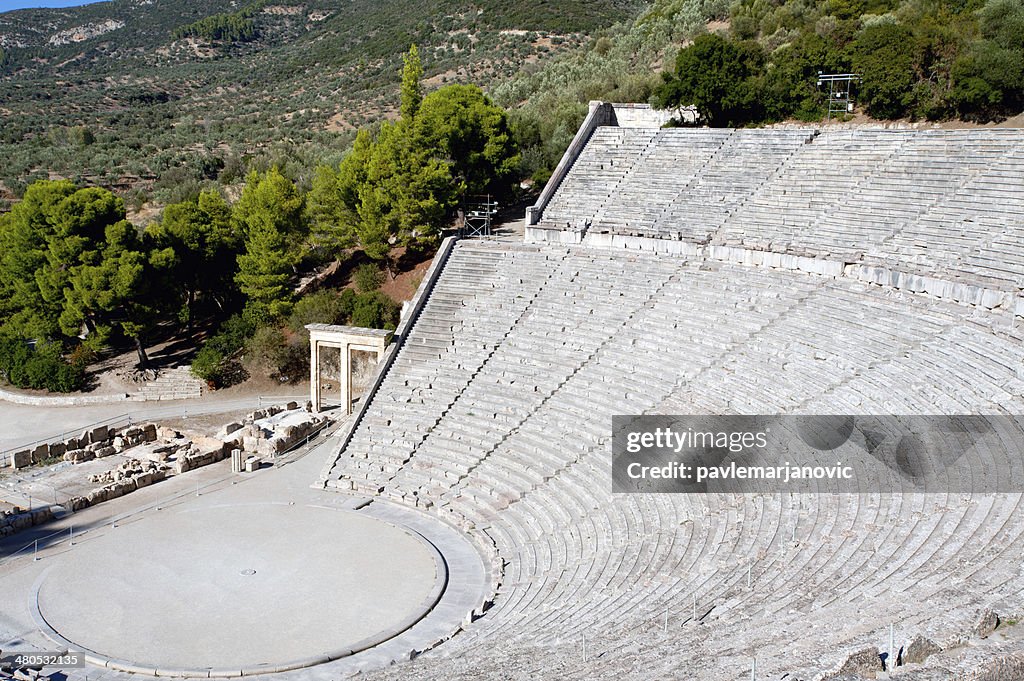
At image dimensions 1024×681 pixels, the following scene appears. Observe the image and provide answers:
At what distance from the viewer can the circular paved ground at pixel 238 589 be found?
1279 centimetres

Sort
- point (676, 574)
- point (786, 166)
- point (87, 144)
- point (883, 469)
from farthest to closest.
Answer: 1. point (87, 144)
2. point (786, 166)
3. point (883, 469)
4. point (676, 574)

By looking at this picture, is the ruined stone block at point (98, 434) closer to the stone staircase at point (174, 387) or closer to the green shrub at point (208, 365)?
the stone staircase at point (174, 387)

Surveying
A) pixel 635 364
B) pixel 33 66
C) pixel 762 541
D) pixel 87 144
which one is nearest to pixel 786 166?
pixel 635 364

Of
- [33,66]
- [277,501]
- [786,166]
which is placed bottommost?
[277,501]

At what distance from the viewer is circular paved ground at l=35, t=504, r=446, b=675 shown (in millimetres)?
12789

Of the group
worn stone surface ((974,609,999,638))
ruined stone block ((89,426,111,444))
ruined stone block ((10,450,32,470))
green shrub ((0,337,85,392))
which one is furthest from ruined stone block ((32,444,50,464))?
worn stone surface ((974,609,999,638))

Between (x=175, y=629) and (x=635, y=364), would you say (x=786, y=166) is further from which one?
(x=175, y=629)

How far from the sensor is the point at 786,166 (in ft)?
77.4

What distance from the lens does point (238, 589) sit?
14.6 m

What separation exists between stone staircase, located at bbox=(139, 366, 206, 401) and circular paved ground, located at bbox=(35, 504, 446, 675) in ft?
30.0

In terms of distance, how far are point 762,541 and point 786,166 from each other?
14040 millimetres

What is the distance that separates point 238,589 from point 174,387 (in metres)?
13.8

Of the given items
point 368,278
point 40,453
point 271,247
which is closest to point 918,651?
point 40,453

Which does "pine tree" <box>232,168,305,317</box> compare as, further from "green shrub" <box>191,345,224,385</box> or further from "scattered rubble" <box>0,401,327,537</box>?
"scattered rubble" <box>0,401,327,537</box>
